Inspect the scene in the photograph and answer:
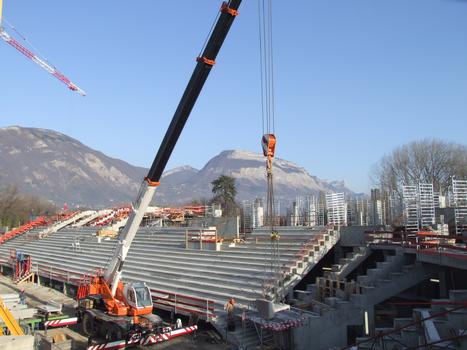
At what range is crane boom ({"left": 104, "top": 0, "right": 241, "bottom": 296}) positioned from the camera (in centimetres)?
1481

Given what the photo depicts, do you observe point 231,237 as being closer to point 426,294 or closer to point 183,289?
point 183,289

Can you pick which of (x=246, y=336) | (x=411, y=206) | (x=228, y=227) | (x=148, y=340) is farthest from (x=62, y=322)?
(x=411, y=206)

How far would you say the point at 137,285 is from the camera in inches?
705

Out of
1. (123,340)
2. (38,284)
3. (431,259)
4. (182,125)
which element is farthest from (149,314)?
(38,284)

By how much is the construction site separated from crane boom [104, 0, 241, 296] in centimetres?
4

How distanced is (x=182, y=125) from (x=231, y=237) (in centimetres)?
1286

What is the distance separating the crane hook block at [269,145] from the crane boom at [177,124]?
2.66 m

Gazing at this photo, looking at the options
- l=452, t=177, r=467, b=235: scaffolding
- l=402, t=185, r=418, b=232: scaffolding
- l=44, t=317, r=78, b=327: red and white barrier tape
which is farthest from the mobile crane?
l=452, t=177, r=467, b=235: scaffolding

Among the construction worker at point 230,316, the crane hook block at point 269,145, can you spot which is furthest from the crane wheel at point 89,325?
the crane hook block at point 269,145

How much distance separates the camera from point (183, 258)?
84.6ft

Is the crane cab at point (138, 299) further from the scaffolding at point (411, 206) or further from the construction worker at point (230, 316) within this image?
the scaffolding at point (411, 206)

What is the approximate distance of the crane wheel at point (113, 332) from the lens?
16.7m

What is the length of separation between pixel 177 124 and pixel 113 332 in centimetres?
Answer: 745

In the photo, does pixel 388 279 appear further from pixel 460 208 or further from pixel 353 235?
pixel 460 208
